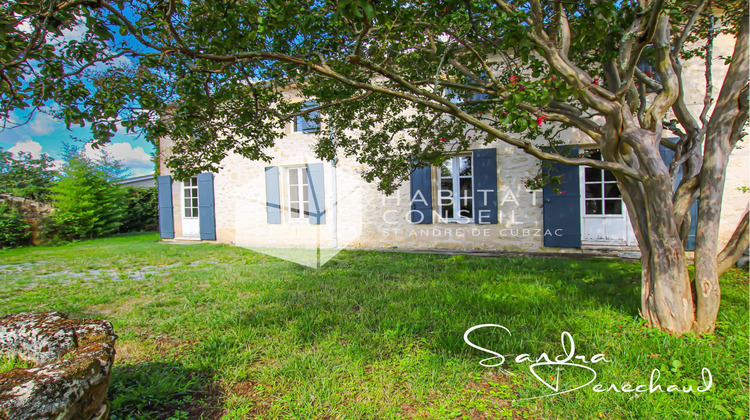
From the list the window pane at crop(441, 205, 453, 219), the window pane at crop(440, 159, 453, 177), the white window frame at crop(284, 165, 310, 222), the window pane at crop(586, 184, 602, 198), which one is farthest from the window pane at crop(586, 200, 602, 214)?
the white window frame at crop(284, 165, 310, 222)

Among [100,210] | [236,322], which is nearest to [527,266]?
[236,322]

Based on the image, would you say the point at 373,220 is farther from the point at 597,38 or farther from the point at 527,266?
the point at 597,38

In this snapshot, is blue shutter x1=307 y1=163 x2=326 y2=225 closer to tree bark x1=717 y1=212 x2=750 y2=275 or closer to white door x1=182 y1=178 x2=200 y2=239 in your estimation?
white door x1=182 y1=178 x2=200 y2=239

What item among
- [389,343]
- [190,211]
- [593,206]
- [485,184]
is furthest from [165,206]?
[593,206]

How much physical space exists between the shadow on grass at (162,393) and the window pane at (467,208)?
20.8ft

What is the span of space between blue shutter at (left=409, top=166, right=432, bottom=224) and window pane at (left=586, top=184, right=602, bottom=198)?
3.10 meters

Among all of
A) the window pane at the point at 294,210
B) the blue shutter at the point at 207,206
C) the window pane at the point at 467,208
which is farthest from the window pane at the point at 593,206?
the blue shutter at the point at 207,206

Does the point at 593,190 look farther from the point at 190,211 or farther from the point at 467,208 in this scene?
the point at 190,211

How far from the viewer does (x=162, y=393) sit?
2.19m

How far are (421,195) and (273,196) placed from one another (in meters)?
3.94

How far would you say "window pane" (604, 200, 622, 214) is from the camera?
6945 millimetres

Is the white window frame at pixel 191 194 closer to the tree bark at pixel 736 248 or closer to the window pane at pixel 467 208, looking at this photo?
the window pane at pixel 467 208

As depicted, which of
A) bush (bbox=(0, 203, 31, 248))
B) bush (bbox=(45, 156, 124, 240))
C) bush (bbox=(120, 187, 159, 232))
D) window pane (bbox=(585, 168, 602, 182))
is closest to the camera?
window pane (bbox=(585, 168, 602, 182))

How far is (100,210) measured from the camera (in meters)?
12.4
